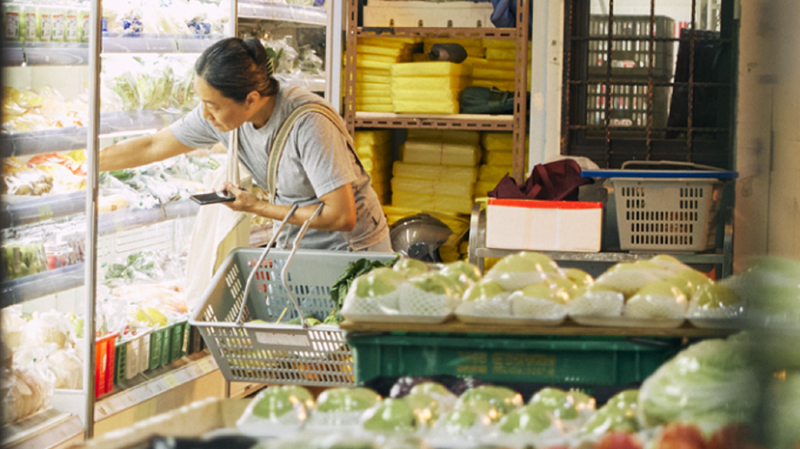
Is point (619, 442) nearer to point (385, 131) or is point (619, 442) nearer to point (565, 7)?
point (565, 7)

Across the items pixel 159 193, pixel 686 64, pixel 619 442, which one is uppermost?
pixel 686 64

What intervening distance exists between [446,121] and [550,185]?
128 centimetres

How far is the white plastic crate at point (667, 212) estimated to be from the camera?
2.88 m

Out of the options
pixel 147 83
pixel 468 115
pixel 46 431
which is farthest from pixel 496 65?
pixel 46 431

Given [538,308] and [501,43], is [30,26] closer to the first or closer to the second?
[538,308]

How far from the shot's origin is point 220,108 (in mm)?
2490

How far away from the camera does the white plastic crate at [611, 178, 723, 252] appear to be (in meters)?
2.88

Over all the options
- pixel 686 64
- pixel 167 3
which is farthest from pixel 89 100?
pixel 686 64

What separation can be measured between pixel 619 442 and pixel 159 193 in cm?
261

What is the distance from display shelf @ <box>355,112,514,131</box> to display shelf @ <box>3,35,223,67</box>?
1122mm

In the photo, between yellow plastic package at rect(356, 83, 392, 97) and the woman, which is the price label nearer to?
the woman

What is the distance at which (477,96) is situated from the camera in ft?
13.6

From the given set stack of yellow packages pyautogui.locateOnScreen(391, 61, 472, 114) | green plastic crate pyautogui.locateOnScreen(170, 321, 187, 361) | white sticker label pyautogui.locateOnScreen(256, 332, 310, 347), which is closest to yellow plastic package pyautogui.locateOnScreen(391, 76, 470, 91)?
stack of yellow packages pyautogui.locateOnScreen(391, 61, 472, 114)

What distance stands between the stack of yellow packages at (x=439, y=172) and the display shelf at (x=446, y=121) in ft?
0.69
